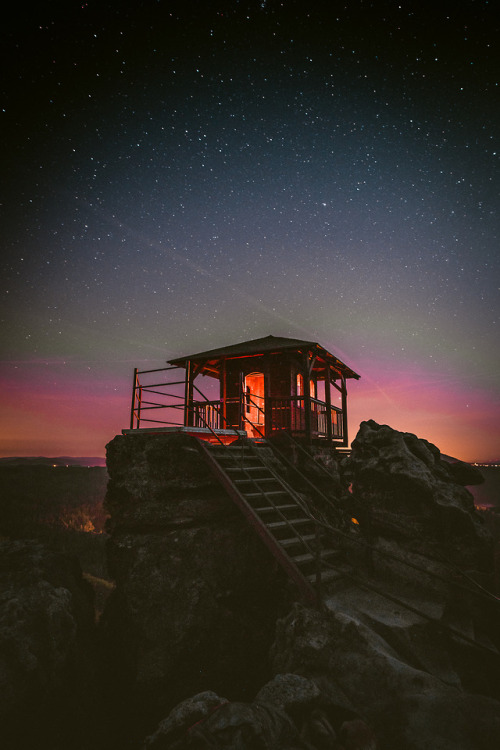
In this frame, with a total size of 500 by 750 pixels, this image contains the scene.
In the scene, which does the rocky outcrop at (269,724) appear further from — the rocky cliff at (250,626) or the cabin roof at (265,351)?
the cabin roof at (265,351)

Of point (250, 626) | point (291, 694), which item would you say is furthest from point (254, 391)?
point (291, 694)

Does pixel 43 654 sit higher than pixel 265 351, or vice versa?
pixel 265 351

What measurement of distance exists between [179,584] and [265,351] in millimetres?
8358

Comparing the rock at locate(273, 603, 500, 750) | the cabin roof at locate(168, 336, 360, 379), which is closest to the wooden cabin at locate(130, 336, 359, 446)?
the cabin roof at locate(168, 336, 360, 379)

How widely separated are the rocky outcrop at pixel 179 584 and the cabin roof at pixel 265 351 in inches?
236

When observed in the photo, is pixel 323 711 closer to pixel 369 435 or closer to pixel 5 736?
pixel 5 736

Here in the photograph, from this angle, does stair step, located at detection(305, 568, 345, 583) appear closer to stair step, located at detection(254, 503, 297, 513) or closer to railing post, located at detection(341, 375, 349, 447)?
stair step, located at detection(254, 503, 297, 513)

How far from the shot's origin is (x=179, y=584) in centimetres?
667

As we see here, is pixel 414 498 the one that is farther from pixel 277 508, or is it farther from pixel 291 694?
pixel 291 694

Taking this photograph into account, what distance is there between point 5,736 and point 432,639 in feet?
20.7

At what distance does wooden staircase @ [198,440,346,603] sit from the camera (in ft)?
18.6

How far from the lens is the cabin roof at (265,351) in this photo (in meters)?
12.6

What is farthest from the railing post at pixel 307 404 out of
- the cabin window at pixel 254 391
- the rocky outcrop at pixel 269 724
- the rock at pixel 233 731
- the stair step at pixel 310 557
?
the rock at pixel 233 731

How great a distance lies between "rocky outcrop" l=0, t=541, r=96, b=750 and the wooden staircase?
12.2 ft
